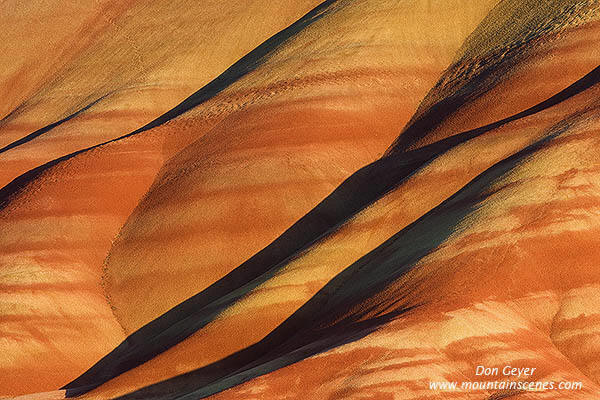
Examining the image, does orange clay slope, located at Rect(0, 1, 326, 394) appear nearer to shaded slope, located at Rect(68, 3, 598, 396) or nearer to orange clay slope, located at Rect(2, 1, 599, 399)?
orange clay slope, located at Rect(2, 1, 599, 399)

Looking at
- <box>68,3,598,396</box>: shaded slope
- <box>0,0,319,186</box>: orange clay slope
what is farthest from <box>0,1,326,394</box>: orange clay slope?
<box>68,3,598,396</box>: shaded slope

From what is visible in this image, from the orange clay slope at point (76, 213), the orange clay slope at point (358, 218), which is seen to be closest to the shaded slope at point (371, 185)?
the orange clay slope at point (358, 218)

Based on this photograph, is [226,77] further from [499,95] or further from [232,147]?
[499,95]

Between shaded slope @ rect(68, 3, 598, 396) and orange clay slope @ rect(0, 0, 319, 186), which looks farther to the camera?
orange clay slope @ rect(0, 0, 319, 186)

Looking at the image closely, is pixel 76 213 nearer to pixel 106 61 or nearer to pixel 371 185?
pixel 371 185

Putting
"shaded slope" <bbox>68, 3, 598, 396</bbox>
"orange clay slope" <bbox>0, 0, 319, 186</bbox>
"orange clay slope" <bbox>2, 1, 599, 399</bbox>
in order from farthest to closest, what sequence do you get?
"orange clay slope" <bbox>0, 0, 319, 186</bbox> < "shaded slope" <bbox>68, 3, 598, 396</bbox> < "orange clay slope" <bbox>2, 1, 599, 399</bbox>

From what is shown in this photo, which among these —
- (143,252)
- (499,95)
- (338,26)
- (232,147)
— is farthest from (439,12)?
(143,252)

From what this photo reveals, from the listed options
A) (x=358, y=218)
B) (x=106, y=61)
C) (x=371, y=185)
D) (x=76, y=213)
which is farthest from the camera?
(x=106, y=61)

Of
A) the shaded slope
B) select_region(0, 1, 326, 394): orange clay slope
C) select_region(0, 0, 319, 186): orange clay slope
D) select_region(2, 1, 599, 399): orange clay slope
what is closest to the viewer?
select_region(2, 1, 599, 399): orange clay slope

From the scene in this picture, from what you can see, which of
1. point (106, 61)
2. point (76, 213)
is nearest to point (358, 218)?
point (76, 213)
